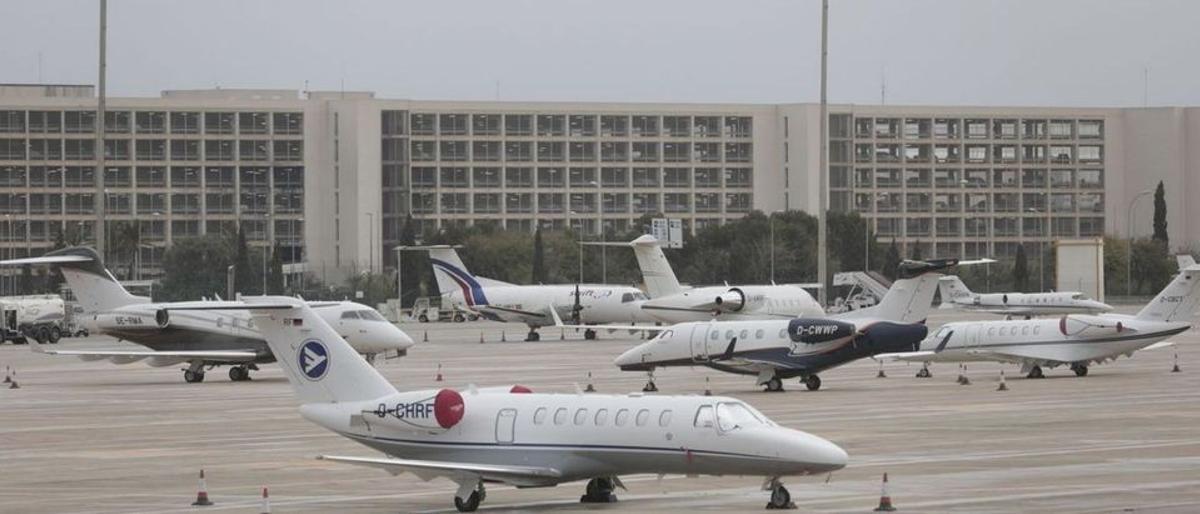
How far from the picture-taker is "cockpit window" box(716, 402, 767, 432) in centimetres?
2900

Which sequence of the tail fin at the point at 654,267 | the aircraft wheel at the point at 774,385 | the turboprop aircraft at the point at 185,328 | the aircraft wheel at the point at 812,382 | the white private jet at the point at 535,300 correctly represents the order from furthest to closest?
1. the white private jet at the point at 535,300
2. the tail fin at the point at 654,267
3. the turboprop aircraft at the point at 185,328
4. the aircraft wheel at the point at 812,382
5. the aircraft wheel at the point at 774,385

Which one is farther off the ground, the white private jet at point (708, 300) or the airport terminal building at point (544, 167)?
the airport terminal building at point (544, 167)

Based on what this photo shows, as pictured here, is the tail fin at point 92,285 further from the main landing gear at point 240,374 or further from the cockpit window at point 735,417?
the cockpit window at point 735,417

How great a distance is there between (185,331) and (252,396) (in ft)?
25.1

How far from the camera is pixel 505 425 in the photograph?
100 ft

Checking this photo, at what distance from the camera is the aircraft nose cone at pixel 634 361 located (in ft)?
197

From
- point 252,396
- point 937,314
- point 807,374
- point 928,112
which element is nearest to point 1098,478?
point 807,374

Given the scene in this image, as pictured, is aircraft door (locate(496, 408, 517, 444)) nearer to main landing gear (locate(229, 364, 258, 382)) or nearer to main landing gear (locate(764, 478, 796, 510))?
main landing gear (locate(764, 478, 796, 510))

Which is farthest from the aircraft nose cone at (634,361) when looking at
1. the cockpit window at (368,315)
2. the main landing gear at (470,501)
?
the main landing gear at (470,501)

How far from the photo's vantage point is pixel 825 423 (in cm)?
4650

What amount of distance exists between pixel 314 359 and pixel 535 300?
7514 cm

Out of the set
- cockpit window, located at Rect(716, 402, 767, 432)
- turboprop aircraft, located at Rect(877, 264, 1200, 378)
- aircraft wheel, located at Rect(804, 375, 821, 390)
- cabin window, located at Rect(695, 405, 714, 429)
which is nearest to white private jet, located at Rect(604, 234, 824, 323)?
turboprop aircraft, located at Rect(877, 264, 1200, 378)

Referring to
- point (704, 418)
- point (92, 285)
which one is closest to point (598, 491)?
point (704, 418)

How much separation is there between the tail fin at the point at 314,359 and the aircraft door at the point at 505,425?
2778 millimetres
